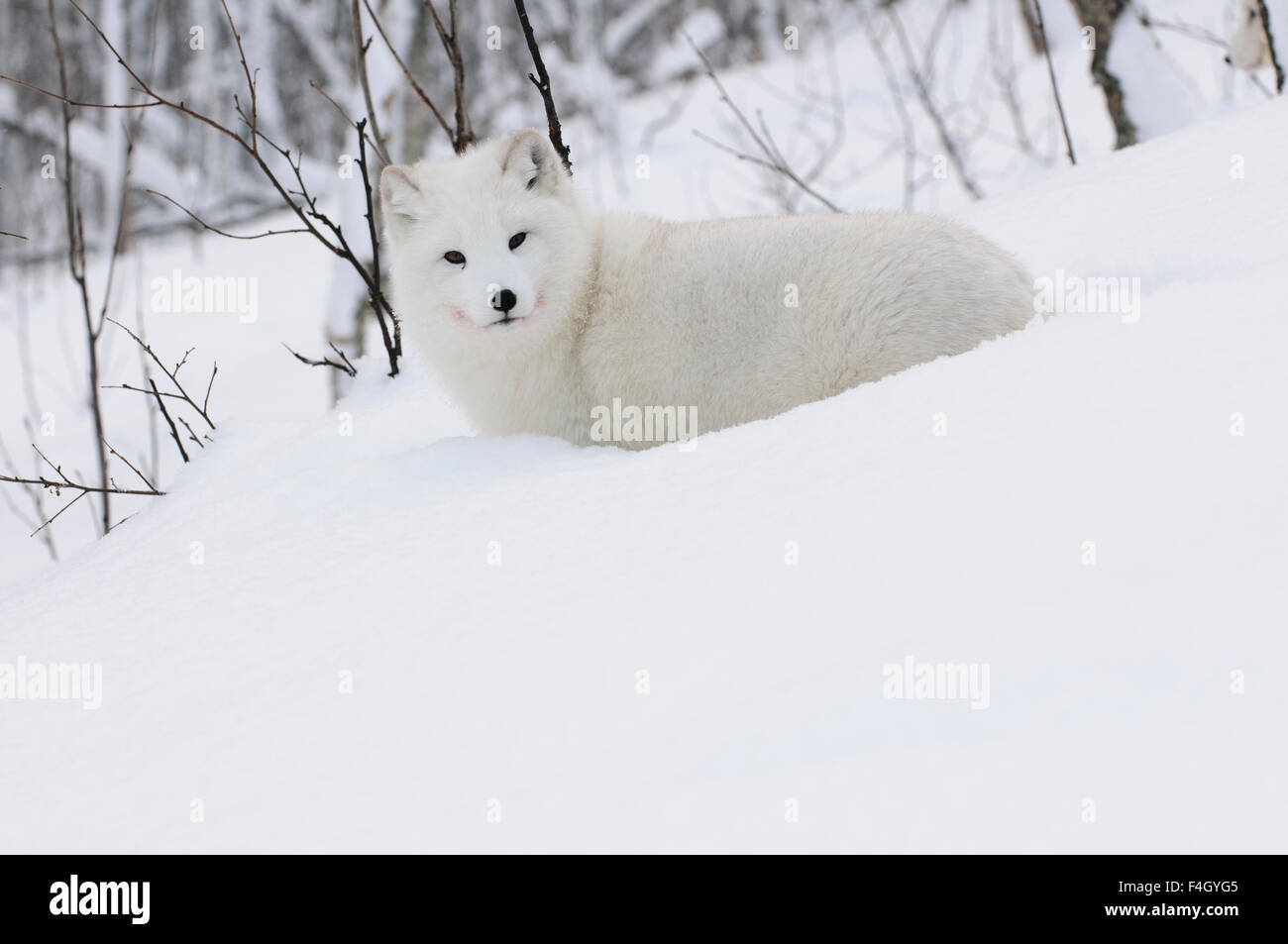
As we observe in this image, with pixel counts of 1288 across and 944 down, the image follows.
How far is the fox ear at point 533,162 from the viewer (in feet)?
10.1

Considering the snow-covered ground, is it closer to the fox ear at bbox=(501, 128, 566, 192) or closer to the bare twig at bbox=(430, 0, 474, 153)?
the fox ear at bbox=(501, 128, 566, 192)

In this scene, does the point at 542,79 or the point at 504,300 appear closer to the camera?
the point at 504,300

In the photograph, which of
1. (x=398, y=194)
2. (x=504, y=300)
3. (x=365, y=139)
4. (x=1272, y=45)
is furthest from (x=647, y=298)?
(x=1272, y=45)

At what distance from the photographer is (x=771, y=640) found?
1452 millimetres

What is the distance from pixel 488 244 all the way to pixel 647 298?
1.41 ft

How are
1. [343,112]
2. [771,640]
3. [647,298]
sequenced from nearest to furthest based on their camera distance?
[771,640], [647,298], [343,112]

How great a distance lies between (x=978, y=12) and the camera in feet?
51.5

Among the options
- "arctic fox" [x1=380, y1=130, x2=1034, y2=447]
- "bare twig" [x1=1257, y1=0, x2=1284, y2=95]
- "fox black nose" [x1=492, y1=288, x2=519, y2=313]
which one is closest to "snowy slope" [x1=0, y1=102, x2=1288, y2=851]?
"arctic fox" [x1=380, y1=130, x2=1034, y2=447]

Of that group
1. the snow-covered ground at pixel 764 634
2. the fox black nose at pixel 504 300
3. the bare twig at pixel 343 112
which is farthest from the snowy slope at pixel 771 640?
the bare twig at pixel 343 112

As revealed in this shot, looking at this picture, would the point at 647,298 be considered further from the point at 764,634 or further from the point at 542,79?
the point at 764,634

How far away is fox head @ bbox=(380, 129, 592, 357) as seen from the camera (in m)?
2.94

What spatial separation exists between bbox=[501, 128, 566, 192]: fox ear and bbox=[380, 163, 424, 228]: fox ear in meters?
0.26
